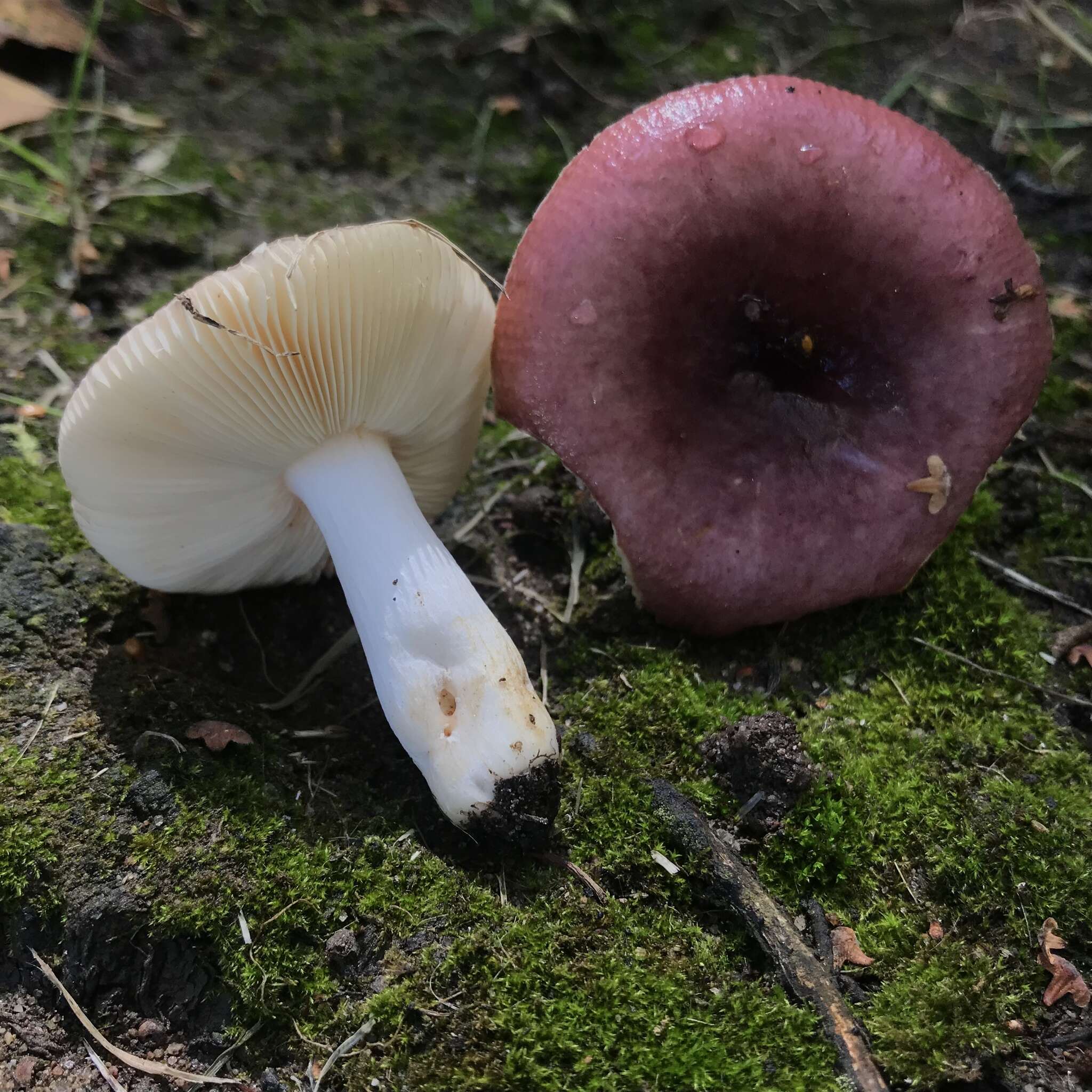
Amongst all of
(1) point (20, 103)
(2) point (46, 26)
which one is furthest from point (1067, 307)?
(2) point (46, 26)

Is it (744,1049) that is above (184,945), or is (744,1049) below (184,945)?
above

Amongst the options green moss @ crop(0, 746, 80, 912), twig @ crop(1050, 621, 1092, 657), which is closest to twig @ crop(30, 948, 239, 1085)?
green moss @ crop(0, 746, 80, 912)

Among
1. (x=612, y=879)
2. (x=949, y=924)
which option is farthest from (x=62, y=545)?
(x=949, y=924)

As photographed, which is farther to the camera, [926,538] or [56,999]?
[926,538]

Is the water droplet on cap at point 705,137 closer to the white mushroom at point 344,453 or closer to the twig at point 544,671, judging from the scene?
the white mushroom at point 344,453

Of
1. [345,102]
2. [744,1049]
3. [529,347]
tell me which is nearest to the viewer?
[744,1049]

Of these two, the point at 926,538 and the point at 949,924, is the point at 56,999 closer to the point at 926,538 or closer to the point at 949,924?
the point at 949,924

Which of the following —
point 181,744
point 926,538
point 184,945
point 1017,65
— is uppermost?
point 1017,65

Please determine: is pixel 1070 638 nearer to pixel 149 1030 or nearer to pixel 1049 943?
pixel 1049 943
